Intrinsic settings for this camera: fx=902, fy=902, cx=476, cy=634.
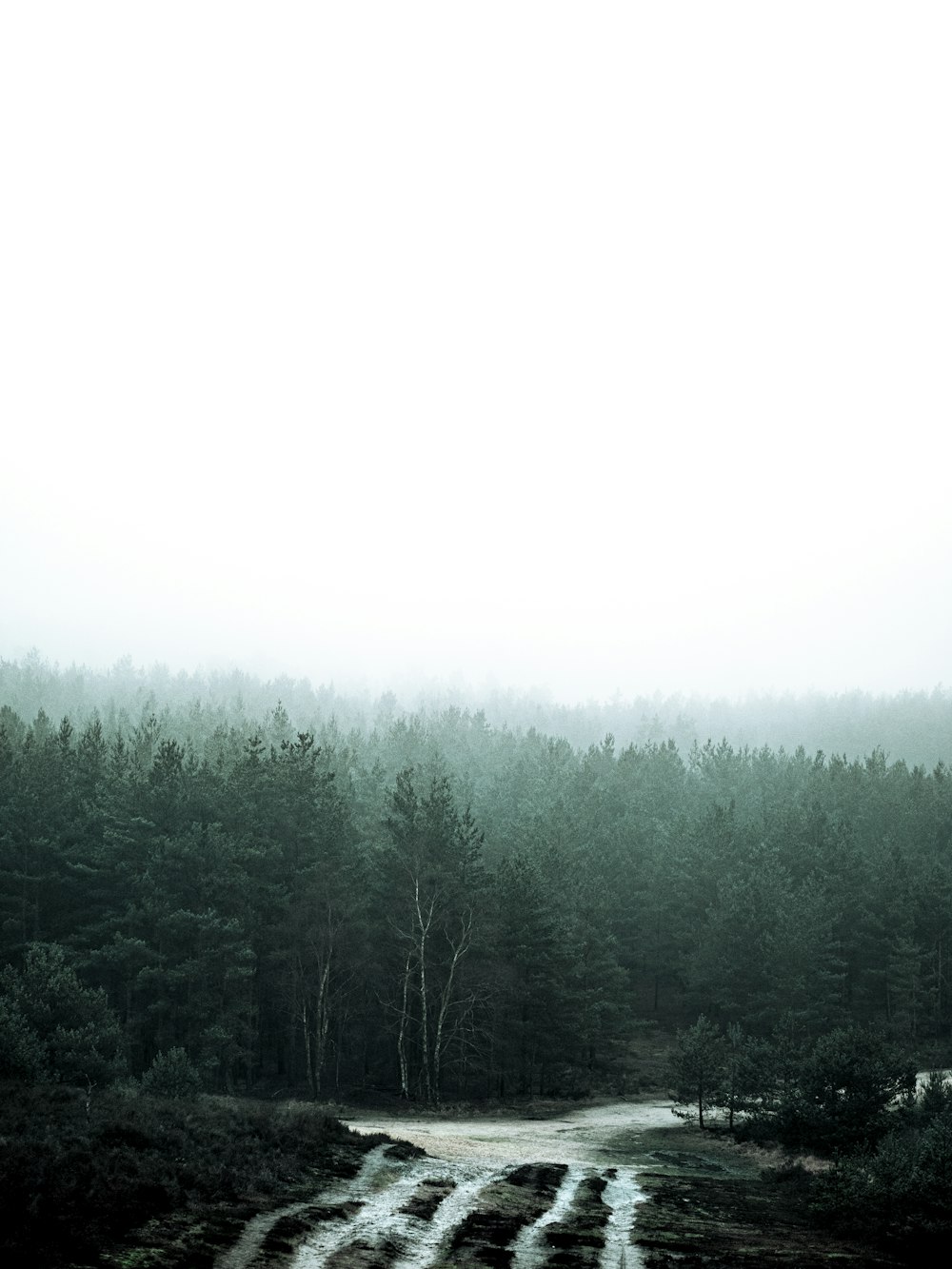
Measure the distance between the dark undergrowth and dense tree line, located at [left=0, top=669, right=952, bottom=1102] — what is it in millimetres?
4824

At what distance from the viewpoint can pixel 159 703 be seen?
563ft

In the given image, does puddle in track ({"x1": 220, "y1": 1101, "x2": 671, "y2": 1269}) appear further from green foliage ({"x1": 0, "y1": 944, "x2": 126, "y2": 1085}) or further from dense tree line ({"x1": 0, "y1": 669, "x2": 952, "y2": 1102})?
dense tree line ({"x1": 0, "y1": 669, "x2": 952, "y2": 1102})

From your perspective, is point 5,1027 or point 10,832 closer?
point 5,1027

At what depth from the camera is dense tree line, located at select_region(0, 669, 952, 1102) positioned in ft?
135

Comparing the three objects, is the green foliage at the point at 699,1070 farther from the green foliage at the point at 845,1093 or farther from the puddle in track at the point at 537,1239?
the puddle in track at the point at 537,1239

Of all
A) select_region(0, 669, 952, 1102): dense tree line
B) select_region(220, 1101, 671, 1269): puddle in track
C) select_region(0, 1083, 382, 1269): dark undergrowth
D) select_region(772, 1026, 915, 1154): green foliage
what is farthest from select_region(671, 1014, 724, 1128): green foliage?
select_region(0, 1083, 382, 1269): dark undergrowth

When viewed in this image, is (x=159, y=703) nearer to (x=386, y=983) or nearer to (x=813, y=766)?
(x=813, y=766)

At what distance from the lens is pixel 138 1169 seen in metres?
16.9

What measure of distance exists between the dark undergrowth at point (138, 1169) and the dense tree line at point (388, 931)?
4.82 meters

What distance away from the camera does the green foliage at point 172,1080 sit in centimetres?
2630

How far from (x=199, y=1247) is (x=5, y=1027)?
452 inches

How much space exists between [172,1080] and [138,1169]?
10433mm

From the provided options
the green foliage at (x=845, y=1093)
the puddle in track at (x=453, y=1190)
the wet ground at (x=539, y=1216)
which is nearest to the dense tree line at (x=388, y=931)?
the puddle in track at (x=453, y=1190)

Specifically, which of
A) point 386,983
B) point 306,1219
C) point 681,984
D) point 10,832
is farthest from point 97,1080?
point 681,984
